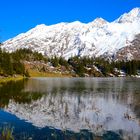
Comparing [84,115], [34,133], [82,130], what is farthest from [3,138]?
[84,115]

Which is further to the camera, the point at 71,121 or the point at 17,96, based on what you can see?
the point at 17,96

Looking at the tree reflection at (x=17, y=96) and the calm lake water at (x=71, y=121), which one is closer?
the calm lake water at (x=71, y=121)

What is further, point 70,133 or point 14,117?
point 14,117

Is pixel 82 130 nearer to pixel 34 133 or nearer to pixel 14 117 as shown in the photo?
pixel 34 133

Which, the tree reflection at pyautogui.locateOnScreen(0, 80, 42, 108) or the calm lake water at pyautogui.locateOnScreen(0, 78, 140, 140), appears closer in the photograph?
the calm lake water at pyautogui.locateOnScreen(0, 78, 140, 140)

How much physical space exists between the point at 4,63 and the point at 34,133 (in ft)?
514

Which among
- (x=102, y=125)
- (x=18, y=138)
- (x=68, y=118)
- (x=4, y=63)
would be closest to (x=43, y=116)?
(x=68, y=118)

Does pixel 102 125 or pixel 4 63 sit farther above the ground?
pixel 4 63

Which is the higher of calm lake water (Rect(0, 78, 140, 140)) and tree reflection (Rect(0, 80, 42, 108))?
tree reflection (Rect(0, 80, 42, 108))

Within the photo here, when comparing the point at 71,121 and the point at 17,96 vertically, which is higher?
the point at 17,96

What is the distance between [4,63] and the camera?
192250 mm

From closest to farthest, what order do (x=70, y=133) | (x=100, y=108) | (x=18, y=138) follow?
(x=18, y=138)
(x=70, y=133)
(x=100, y=108)

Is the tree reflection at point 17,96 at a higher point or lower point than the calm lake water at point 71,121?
higher

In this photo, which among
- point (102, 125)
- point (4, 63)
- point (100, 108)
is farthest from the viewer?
point (4, 63)
